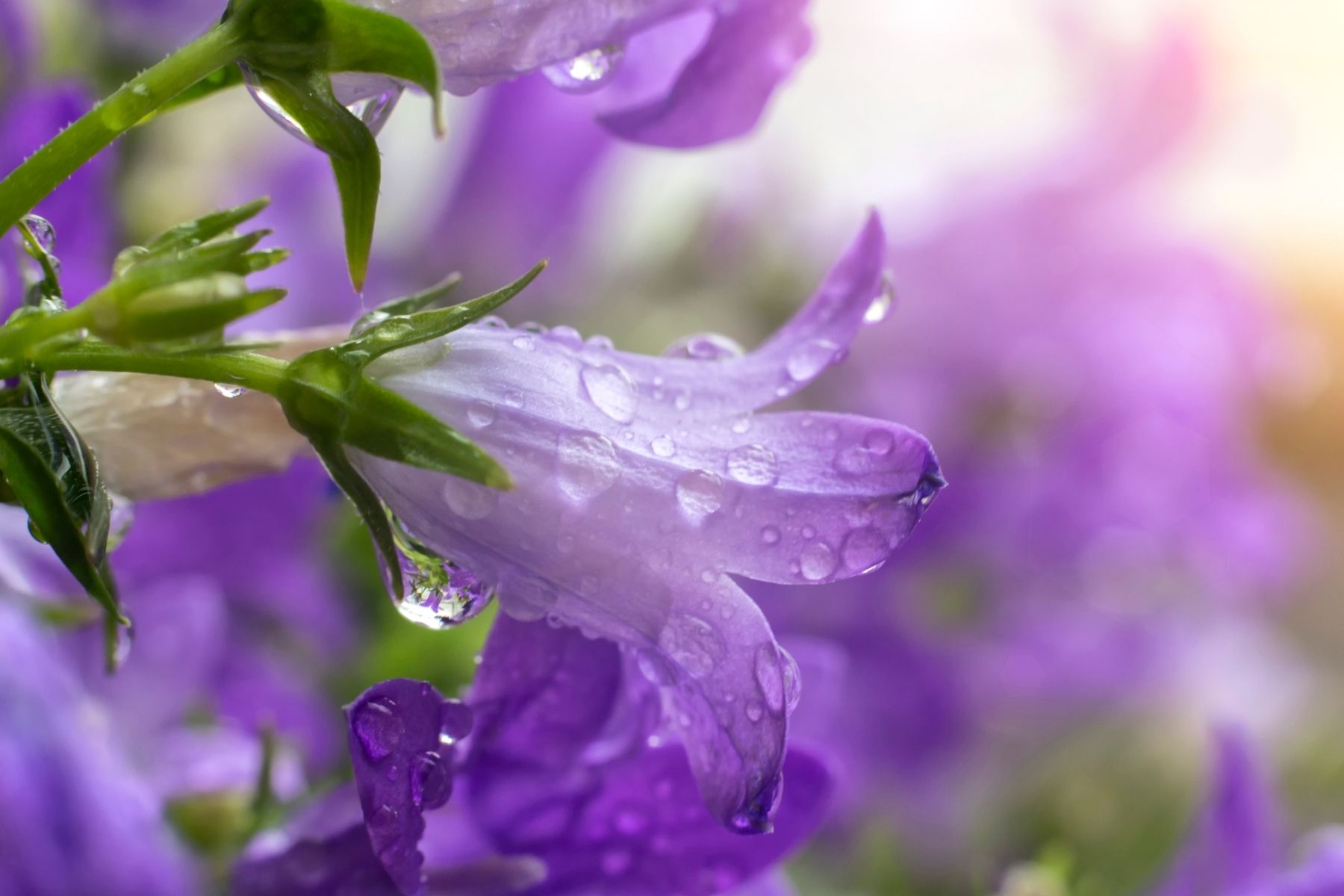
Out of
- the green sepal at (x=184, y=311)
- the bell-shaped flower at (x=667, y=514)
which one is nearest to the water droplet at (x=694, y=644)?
the bell-shaped flower at (x=667, y=514)

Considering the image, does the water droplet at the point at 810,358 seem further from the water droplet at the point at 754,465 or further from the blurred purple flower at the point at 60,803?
the blurred purple flower at the point at 60,803

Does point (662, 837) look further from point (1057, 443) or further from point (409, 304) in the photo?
point (1057, 443)

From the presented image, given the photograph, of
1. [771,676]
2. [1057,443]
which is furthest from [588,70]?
[1057,443]

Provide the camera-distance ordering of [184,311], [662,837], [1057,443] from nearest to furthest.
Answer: [184,311] < [662,837] < [1057,443]

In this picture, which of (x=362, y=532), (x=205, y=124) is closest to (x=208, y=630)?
(x=362, y=532)

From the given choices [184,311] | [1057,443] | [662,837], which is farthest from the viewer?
[1057,443]

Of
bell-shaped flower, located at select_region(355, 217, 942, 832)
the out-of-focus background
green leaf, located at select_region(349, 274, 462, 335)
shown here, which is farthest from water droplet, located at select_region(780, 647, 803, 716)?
the out-of-focus background

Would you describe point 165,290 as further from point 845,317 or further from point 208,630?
point 208,630

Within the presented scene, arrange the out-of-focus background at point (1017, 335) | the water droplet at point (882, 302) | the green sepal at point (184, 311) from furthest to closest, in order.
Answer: the out-of-focus background at point (1017, 335), the water droplet at point (882, 302), the green sepal at point (184, 311)
